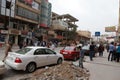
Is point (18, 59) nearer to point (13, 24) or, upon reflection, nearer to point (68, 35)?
point (13, 24)

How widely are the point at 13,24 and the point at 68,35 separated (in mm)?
28630

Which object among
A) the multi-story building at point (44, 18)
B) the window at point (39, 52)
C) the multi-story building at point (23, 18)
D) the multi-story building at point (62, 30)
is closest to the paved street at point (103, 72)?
the window at point (39, 52)

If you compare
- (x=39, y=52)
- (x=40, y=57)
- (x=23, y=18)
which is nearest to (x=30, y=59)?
(x=40, y=57)

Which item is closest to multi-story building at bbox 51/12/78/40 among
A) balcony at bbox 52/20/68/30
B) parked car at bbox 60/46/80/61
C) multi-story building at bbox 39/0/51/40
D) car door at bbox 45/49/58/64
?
balcony at bbox 52/20/68/30

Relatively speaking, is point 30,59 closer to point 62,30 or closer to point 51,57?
point 51,57

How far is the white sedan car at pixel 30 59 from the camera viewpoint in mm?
8758

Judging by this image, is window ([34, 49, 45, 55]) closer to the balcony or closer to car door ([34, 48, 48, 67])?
car door ([34, 48, 48, 67])

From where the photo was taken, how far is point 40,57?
9.90 meters

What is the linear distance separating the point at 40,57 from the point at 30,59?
0.84 m

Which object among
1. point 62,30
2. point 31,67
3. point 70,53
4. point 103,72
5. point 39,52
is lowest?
point 103,72

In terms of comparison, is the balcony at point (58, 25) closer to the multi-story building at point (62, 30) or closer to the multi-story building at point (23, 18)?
the multi-story building at point (62, 30)

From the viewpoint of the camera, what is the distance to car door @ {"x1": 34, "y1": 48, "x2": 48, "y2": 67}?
9722 mm

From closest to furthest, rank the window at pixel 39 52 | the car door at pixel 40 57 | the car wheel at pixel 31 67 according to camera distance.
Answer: the car wheel at pixel 31 67 < the car door at pixel 40 57 < the window at pixel 39 52

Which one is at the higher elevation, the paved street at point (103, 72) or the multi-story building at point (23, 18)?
the multi-story building at point (23, 18)
